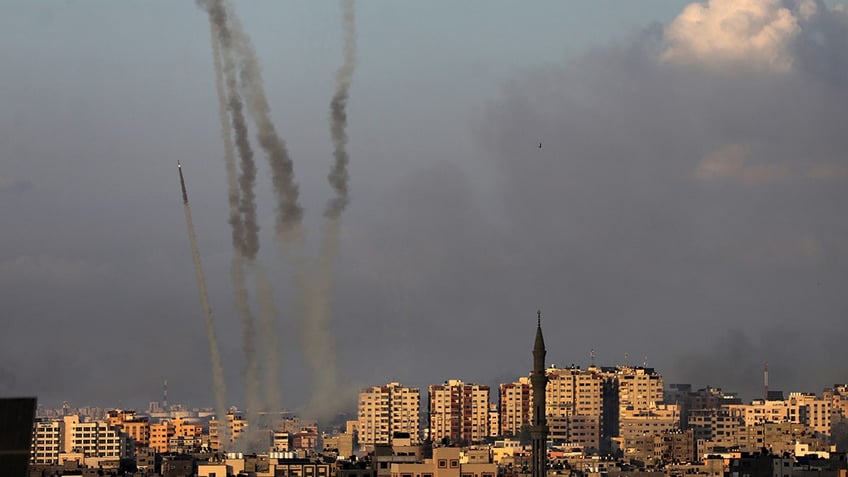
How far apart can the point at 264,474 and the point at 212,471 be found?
7.39 m

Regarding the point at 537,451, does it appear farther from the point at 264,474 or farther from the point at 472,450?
the point at 472,450

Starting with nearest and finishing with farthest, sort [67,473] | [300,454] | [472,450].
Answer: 1. [67,473]
2. [472,450]
3. [300,454]

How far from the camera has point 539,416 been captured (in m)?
125

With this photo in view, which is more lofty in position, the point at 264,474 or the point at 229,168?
the point at 229,168

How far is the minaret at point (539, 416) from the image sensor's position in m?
124

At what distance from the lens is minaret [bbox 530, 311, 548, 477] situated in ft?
408

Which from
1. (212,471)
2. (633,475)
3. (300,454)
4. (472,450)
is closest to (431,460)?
(212,471)

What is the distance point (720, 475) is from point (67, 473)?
160 ft

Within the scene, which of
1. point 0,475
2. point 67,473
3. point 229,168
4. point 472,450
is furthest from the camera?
point 472,450

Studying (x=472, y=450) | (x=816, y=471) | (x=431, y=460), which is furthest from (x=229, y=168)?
(x=472, y=450)

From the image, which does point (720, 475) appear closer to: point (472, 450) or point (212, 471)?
point (472, 450)

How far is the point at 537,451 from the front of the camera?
128 meters

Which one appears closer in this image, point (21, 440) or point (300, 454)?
point (21, 440)

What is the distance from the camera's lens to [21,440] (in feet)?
210
